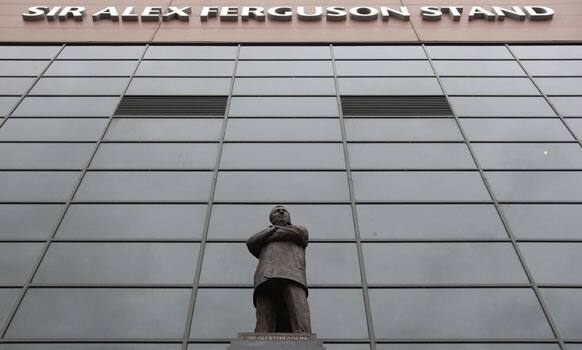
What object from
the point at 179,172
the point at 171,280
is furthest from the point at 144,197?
the point at 171,280

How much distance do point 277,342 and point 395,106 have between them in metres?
14.2

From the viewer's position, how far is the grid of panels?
1608cm

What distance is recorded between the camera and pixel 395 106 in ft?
79.8

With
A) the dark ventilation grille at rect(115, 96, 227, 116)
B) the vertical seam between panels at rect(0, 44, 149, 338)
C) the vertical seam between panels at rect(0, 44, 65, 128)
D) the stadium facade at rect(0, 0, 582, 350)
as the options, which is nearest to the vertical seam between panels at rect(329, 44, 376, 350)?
the stadium facade at rect(0, 0, 582, 350)

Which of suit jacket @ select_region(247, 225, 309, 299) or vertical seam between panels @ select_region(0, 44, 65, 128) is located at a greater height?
suit jacket @ select_region(247, 225, 309, 299)

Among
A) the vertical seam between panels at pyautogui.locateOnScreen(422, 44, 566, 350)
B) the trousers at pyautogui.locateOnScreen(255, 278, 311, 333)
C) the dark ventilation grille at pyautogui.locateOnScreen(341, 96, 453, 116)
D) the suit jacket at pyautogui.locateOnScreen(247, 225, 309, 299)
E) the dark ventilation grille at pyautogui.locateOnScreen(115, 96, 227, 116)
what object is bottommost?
the dark ventilation grille at pyautogui.locateOnScreen(115, 96, 227, 116)

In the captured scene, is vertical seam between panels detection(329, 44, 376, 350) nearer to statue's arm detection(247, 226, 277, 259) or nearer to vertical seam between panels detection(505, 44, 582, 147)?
statue's arm detection(247, 226, 277, 259)

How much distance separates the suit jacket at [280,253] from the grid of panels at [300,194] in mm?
3472

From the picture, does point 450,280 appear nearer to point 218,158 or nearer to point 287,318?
point 287,318

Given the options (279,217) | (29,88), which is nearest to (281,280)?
(279,217)

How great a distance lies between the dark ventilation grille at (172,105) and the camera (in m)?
24.2

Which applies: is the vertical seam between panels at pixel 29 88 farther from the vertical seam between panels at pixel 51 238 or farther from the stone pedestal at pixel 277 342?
the stone pedestal at pixel 277 342

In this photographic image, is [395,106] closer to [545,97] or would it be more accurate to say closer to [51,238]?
[545,97]

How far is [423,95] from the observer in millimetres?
24969
